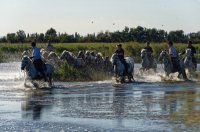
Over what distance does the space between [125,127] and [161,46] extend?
54810 mm

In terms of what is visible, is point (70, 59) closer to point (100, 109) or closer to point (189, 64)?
point (189, 64)

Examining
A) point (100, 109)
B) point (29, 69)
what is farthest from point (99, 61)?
point (100, 109)

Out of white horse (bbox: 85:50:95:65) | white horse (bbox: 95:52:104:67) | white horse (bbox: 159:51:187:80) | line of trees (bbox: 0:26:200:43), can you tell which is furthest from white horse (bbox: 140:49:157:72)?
line of trees (bbox: 0:26:200:43)

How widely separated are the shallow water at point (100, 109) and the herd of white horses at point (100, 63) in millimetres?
1222

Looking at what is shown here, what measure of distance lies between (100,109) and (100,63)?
59.8ft

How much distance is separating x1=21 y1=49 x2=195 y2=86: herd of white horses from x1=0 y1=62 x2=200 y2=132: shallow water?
122 cm

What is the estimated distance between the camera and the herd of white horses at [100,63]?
100 feet

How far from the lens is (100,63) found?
3825cm

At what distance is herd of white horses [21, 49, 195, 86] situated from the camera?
1204 inches

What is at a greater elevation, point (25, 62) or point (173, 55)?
point (173, 55)

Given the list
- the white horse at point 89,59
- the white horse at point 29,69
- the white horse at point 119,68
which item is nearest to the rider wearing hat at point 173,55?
the white horse at point 119,68

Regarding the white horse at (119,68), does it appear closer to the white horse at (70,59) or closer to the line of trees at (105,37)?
the white horse at (70,59)

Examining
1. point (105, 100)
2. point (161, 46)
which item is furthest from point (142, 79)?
point (161, 46)

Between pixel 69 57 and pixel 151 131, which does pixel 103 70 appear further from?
pixel 151 131
